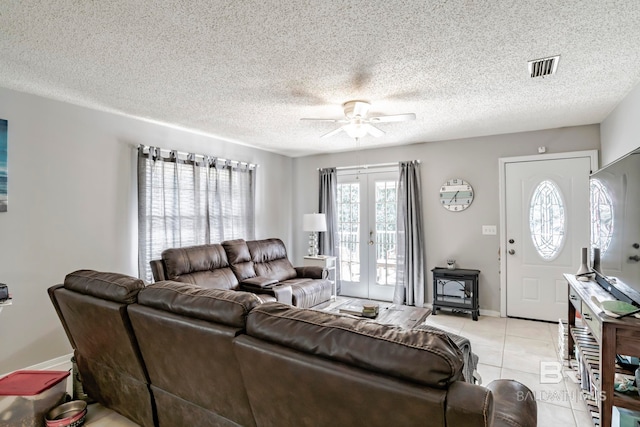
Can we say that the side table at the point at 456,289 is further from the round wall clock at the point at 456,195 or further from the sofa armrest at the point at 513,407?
the sofa armrest at the point at 513,407

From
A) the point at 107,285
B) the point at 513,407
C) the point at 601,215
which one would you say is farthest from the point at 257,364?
the point at 601,215

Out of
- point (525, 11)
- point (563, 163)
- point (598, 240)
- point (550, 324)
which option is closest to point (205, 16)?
point (525, 11)

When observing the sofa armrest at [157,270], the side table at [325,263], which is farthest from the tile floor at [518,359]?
the side table at [325,263]

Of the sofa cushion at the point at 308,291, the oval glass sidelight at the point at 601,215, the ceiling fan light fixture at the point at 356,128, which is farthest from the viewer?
the sofa cushion at the point at 308,291

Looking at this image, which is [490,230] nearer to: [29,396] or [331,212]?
[331,212]

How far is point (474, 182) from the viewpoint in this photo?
15.0 ft

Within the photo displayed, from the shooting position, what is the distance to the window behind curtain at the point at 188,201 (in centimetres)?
372

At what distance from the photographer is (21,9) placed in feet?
5.66

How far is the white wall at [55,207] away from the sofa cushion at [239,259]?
1058 millimetres

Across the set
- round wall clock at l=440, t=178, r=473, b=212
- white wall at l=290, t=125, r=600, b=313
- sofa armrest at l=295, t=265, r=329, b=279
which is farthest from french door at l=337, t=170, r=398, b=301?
sofa armrest at l=295, t=265, r=329, b=279

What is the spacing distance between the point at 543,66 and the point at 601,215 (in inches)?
48.5

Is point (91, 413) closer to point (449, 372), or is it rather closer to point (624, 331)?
point (449, 372)

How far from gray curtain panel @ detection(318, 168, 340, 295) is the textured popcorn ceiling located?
7.13 feet

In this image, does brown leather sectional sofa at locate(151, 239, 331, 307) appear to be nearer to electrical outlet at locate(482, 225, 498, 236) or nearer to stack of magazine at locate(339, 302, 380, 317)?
stack of magazine at locate(339, 302, 380, 317)
